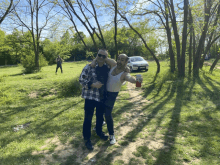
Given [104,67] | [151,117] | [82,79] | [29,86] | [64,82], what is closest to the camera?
[82,79]

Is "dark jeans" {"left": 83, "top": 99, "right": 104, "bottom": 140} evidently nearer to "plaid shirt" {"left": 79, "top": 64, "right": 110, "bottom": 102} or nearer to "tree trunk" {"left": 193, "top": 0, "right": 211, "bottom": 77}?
"plaid shirt" {"left": 79, "top": 64, "right": 110, "bottom": 102}

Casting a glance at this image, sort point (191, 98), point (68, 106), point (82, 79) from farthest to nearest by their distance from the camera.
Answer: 1. point (191, 98)
2. point (68, 106)
3. point (82, 79)

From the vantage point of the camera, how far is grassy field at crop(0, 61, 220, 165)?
302 cm

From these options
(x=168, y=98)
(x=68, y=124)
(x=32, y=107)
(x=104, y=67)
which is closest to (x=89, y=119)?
(x=104, y=67)

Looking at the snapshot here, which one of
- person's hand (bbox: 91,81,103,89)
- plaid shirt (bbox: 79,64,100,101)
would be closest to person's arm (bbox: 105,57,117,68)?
plaid shirt (bbox: 79,64,100,101)

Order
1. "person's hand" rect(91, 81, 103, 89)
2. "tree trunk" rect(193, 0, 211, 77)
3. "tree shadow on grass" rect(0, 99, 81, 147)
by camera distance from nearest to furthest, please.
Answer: "person's hand" rect(91, 81, 103, 89) → "tree shadow on grass" rect(0, 99, 81, 147) → "tree trunk" rect(193, 0, 211, 77)

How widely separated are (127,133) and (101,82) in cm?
168

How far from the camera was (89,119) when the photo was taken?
10.6 feet

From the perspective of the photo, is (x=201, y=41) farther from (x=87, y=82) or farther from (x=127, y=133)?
(x=87, y=82)

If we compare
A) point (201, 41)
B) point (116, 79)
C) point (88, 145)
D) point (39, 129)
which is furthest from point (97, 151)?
point (201, 41)

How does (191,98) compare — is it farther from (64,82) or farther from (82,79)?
(64,82)

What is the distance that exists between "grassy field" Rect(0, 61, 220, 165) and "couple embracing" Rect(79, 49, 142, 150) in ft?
2.14

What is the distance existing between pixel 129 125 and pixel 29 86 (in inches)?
265

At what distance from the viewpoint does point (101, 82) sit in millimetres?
3164
